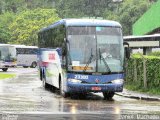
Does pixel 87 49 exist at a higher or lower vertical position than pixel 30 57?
higher

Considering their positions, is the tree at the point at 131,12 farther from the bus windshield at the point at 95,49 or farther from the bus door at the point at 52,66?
the bus windshield at the point at 95,49

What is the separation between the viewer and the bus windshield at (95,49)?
2231 cm

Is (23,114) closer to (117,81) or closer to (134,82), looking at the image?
(117,81)

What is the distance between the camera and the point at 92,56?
22.4 meters

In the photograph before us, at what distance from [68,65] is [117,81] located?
2.14 metres

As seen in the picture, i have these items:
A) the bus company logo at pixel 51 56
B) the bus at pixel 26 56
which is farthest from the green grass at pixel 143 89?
the bus at pixel 26 56

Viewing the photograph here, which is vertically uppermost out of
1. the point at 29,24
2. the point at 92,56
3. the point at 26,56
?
the point at 92,56

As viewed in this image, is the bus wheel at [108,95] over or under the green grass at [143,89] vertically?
over

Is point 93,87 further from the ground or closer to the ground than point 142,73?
further from the ground

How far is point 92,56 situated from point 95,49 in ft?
1.12

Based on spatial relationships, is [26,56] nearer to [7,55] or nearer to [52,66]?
[7,55]

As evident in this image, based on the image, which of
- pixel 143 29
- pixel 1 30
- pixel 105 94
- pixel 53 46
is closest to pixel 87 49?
pixel 105 94

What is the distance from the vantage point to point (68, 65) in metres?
22.6

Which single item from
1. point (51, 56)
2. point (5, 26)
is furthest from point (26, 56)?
point (51, 56)
